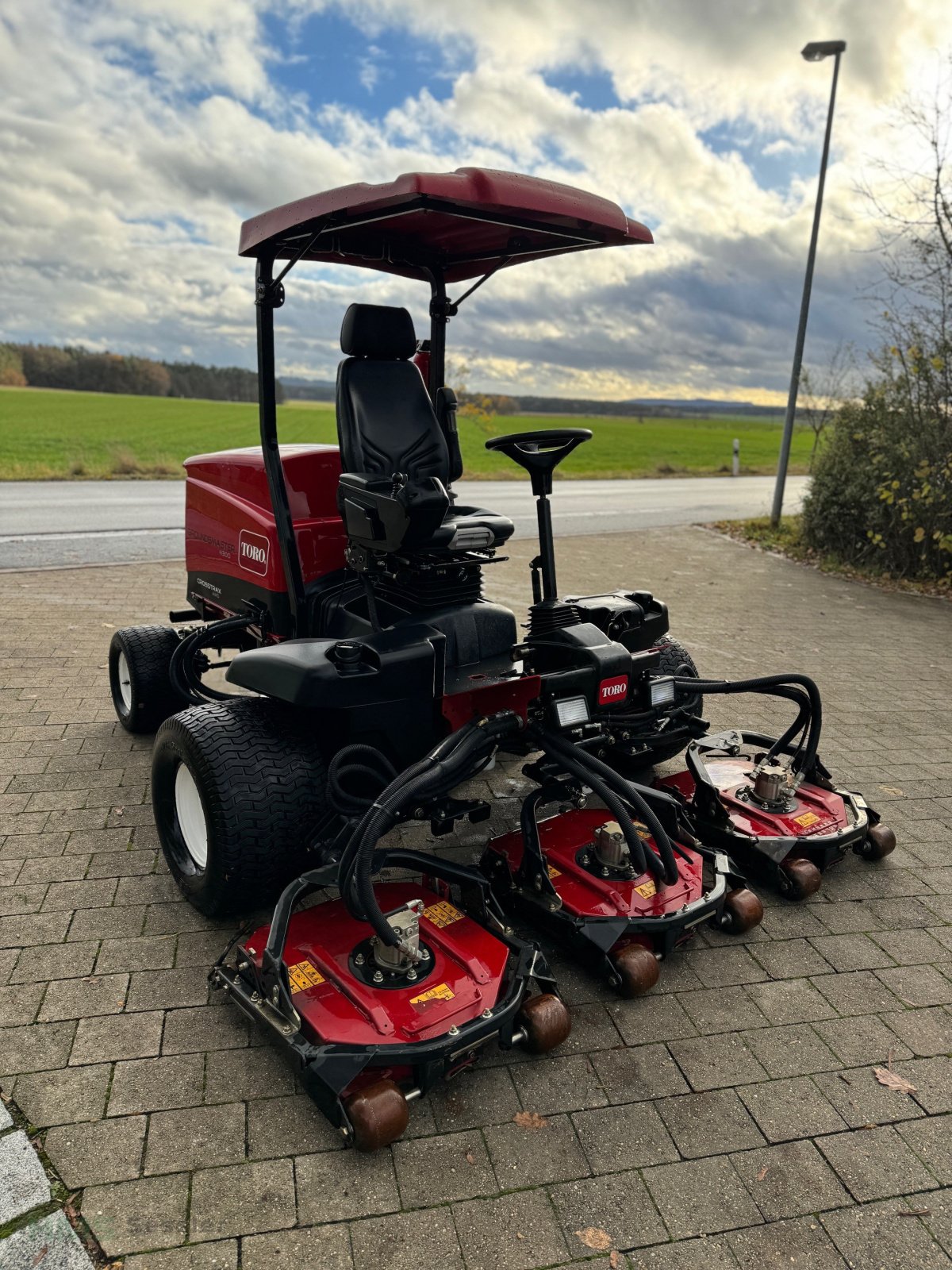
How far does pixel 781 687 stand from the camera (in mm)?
3498

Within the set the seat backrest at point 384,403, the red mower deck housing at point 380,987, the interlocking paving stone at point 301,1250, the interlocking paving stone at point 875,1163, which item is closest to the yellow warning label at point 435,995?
the red mower deck housing at point 380,987

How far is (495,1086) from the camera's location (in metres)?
2.31

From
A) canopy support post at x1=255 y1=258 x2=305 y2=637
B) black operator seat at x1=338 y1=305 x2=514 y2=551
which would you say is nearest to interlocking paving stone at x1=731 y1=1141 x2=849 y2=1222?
black operator seat at x1=338 y1=305 x2=514 y2=551

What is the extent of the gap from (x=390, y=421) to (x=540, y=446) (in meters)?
0.81

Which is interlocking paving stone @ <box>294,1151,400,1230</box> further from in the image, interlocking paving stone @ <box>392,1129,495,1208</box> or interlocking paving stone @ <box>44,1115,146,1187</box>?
interlocking paving stone @ <box>44,1115,146,1187</box>

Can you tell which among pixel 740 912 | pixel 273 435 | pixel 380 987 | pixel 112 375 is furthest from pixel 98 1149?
pixel 112 375

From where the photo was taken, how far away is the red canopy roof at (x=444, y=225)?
103 inches

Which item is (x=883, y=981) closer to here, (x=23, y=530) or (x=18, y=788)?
(x=18, y=788)

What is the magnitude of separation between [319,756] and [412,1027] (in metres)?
1.05

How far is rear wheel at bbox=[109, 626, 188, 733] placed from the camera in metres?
4.30

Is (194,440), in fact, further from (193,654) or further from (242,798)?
(242,798)

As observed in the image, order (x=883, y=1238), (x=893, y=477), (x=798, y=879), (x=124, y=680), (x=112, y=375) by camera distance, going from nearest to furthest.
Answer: (x=883, y=1238), (x=798, y=879), (x=124, y=680), (x=893, y=477), (x=112, y=375)

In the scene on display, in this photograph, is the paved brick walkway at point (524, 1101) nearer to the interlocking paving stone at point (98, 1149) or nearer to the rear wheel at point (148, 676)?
the interlocking paving stone at point (98, 1149)

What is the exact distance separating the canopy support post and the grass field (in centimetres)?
684
